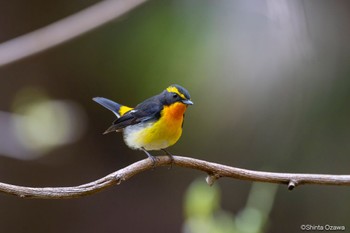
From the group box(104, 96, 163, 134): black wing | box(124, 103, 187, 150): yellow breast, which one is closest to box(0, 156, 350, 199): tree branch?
box(124, 103, 187, 150): yellow breast

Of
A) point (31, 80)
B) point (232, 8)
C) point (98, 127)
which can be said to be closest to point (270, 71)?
point (232, 8)

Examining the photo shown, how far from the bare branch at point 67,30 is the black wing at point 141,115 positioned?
894 mm

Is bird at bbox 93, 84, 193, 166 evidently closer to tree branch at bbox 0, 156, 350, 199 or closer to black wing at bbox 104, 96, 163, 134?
black wing at bbox 104, 96, 163, 134

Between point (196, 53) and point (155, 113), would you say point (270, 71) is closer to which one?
point (196, 53)

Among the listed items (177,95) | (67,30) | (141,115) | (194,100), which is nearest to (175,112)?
(177,95)

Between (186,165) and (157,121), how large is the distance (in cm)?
102

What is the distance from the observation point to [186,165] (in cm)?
234

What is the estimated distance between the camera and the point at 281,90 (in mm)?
4469

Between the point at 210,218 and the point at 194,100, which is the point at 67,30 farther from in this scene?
the point at 194,100

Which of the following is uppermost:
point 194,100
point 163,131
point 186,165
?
point 194,100

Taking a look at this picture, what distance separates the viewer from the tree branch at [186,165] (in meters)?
1.92

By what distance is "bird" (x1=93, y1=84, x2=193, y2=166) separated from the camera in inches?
128

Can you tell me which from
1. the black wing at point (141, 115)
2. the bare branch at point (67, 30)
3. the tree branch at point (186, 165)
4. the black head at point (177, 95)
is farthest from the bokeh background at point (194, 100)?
the tree branch at point (186, 165)

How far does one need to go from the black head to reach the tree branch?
868 millimetres
